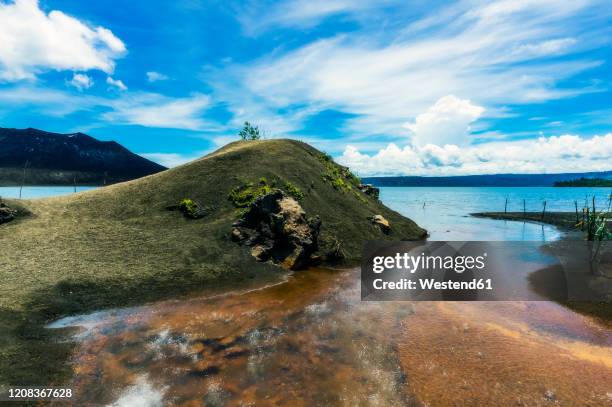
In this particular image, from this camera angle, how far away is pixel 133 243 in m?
26.3

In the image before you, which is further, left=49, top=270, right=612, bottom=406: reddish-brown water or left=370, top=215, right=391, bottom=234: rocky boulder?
left=370, top=215, right=391, bottom=234: rocky boulder

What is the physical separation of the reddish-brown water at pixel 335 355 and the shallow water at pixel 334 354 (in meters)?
0.05

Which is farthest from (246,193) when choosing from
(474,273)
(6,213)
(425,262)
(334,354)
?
(474,273)

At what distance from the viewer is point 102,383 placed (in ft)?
39.9

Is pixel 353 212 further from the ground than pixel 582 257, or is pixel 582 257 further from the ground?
pixel 353 212

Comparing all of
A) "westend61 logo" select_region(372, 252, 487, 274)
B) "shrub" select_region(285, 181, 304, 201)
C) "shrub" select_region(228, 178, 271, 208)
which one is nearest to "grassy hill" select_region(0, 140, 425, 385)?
"shrub" select_region(228, 178, 271, 208)

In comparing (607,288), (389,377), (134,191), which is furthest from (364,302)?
(134,191)

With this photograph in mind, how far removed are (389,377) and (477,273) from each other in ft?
76.7

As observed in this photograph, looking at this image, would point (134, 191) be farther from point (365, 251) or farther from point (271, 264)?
point (365, 251)

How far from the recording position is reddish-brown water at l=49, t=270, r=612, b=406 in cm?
1205

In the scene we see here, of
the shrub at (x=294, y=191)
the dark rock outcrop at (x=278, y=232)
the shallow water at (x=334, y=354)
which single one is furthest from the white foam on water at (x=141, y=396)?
the shrub at (x=294, y=191)

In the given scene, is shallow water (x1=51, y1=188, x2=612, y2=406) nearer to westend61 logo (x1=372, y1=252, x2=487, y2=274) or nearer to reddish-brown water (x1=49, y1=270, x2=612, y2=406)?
reddish-brown water (x1=49, y1=270, x2=612, y2=406)

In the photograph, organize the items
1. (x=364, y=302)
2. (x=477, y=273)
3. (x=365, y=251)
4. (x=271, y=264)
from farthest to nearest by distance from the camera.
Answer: (x=365, y=251) → (x=477, y=273) → (x=271, y=264) → (x=364, y=302)

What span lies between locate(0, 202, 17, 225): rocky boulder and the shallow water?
16521 millimetres
